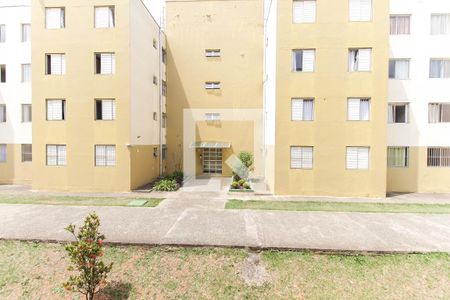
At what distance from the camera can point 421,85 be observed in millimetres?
15227

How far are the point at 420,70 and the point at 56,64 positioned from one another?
81.9 feet

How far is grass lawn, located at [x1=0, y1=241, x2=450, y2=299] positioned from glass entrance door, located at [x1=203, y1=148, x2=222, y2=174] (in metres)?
14.3

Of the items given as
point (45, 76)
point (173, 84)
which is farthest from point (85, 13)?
point (173, 84)

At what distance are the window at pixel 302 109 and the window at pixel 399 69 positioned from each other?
22.0 ft

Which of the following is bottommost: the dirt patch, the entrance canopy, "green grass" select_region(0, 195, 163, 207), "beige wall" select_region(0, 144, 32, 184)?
the dirt patch

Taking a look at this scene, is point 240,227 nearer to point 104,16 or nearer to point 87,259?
point 87,259

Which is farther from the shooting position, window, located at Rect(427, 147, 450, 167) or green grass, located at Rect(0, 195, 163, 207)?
window, located at Rect(427, 147, 450, 167)

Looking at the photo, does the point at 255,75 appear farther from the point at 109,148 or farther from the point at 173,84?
the point at 109,148

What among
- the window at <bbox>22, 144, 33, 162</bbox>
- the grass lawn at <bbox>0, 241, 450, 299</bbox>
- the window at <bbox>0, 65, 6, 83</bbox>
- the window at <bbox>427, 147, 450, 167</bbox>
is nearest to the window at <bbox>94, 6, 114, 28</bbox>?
the window at <bbox>0, 65, 6, 83</bbox>

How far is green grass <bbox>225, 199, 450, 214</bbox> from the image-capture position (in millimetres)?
11397

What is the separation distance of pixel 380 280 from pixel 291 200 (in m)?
6.82

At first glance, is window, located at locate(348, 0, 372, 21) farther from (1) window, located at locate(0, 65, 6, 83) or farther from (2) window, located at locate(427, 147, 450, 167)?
(1) window, located at locate(0, 65, 6, 83)

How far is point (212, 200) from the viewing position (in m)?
13.1

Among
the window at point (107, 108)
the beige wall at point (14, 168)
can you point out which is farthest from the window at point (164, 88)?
the beige wall at point (14, 168)
